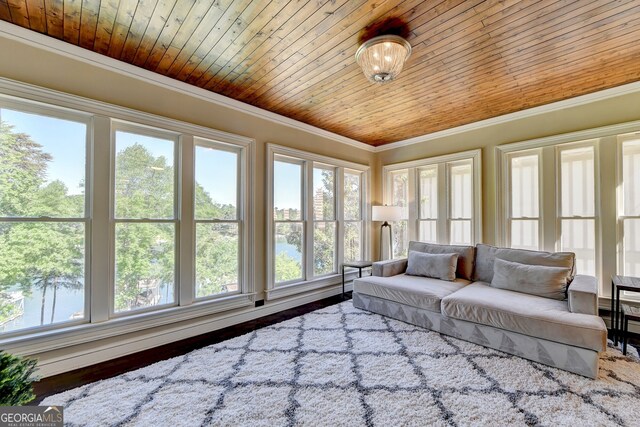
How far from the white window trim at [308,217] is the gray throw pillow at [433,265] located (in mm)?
1284

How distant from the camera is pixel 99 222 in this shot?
249cm

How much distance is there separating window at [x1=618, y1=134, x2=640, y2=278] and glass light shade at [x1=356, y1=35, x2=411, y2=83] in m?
2.89

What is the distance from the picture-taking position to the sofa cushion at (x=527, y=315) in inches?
85.9

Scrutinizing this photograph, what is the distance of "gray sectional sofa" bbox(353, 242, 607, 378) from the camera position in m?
2.25

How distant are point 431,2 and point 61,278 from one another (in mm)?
3577

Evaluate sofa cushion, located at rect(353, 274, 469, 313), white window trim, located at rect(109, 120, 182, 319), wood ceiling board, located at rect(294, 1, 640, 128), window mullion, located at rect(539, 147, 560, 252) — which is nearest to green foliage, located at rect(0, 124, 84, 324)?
white window trim, located at rect(109, 120, 182, 319)

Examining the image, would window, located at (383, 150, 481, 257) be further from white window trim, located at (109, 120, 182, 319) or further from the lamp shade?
white window trim, located at (109, 120, 182, 319)

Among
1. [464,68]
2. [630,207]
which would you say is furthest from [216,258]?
[630,207]

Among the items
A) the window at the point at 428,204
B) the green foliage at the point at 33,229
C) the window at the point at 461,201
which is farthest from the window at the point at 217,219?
the window at the point at 461,201

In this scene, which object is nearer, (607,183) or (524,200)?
(607,183)

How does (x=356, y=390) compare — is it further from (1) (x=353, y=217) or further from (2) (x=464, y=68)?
(1) (x=353, y=217)

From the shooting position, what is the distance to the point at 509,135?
3.92m

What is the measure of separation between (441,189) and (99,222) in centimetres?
455

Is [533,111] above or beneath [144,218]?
above
